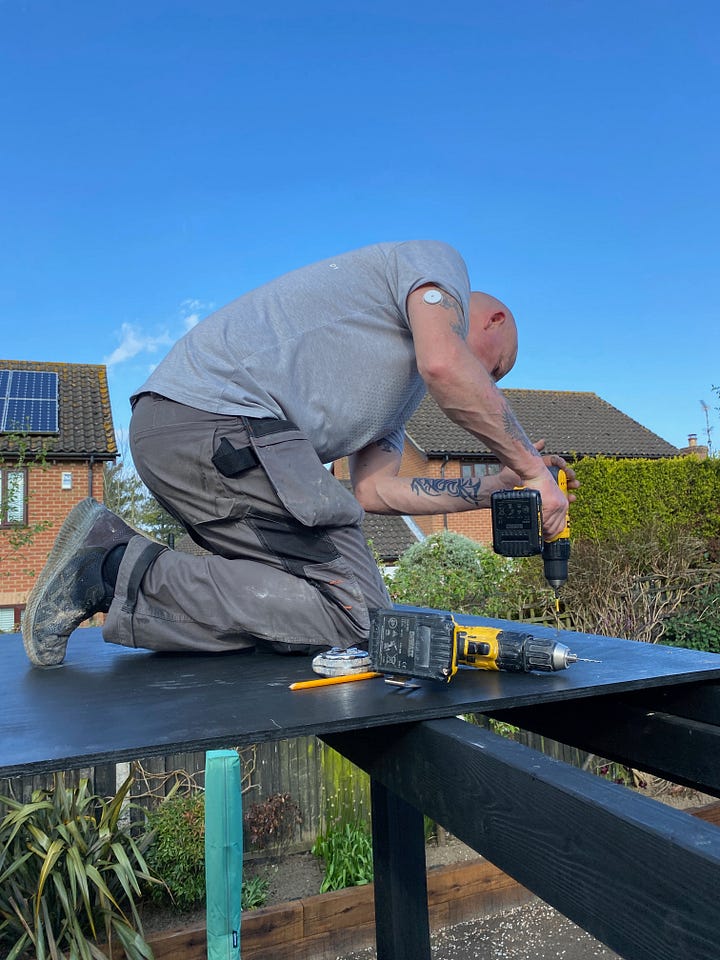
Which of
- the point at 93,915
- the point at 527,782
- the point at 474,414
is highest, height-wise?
the point at 474,414

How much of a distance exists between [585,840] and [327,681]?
708 mm

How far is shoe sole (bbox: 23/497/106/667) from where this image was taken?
171 centimetres

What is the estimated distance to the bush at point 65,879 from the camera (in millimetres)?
2867

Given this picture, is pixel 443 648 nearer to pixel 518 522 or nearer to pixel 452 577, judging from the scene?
pixel 518 522

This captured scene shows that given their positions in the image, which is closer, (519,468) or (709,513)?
(519,468)

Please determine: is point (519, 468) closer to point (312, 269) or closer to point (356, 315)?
point (356, 315)

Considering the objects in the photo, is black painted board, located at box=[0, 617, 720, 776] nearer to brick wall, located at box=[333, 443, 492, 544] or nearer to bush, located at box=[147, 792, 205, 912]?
bush, located at box=[147, 792, 205, 912]

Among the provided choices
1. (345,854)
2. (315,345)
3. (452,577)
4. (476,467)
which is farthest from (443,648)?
(476,467)

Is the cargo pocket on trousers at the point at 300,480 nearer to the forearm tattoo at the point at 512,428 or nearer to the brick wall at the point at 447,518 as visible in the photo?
the forearm tattoo at the point at 512,428

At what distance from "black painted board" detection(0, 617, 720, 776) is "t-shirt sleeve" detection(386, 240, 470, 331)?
0.95 meters

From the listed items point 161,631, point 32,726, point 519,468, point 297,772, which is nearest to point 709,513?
point 297,772

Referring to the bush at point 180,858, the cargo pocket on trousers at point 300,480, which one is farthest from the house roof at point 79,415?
the cargo pocket on trousers at point 300,480

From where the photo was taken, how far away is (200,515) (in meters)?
1.89

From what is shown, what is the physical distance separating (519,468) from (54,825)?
2.81 metres
